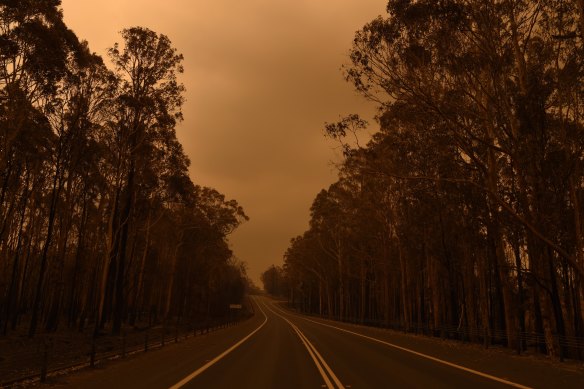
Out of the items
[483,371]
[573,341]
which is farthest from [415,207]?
[483,371]

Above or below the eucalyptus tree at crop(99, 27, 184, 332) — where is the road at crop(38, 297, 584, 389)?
below

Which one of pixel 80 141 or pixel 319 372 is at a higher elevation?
pixel 80 141

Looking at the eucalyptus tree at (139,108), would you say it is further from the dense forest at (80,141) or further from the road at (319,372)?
the road at (319,372)

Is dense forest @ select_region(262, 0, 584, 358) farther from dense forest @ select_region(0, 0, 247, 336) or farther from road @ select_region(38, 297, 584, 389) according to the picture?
dense forest @ select_region(0, 0, 247, 336)

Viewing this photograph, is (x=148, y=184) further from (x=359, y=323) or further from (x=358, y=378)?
(x=359, y=323)

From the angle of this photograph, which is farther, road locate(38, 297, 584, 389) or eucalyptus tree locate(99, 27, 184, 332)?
eucalyptus tree locate(99, 27, 184, 332)

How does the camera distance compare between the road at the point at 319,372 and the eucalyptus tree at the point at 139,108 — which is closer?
the road at the point at 319,372

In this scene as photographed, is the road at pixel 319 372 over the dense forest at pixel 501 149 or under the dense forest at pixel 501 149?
under

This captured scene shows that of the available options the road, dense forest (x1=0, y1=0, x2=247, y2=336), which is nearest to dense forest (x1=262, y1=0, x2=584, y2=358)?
the road

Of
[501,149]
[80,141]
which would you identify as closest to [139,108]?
[80,141]

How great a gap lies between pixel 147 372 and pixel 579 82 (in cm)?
2074

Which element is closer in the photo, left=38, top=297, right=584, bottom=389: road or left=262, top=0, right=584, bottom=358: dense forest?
left=38, top=297, right=584, bottom=389: road

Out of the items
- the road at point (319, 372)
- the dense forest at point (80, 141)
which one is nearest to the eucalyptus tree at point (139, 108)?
the dense forest at point (80, 141)

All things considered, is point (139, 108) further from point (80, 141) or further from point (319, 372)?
point (319, 372)
